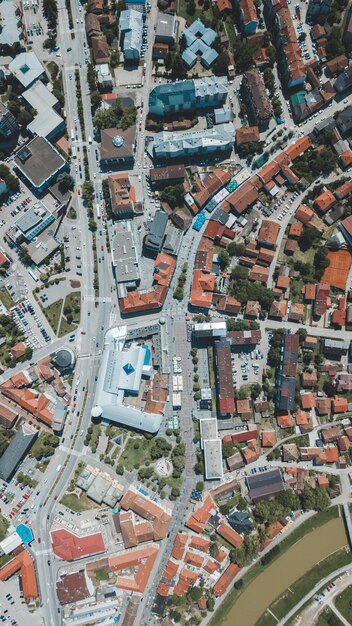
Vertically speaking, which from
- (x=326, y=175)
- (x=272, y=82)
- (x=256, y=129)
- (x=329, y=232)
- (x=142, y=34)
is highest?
(x=142, y=34)

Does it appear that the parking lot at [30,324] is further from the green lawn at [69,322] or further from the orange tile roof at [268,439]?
the orange tile roof at [268,439]

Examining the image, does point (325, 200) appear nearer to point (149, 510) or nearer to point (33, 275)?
point (33, 275)

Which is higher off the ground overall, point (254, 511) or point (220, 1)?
point (220, 1)

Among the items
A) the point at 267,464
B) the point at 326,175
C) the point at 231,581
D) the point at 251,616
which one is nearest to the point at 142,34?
the point at 326,175

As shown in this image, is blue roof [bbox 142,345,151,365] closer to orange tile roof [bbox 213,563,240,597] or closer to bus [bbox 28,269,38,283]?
bus [bbox 28,269,38,283]

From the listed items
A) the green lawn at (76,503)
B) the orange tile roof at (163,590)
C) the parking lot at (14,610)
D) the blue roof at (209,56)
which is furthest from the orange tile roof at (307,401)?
the blue roof at (209,56)

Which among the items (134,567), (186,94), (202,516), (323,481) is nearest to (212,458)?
(202,516)

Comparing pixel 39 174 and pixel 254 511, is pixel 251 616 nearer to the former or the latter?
pixel 254 511
